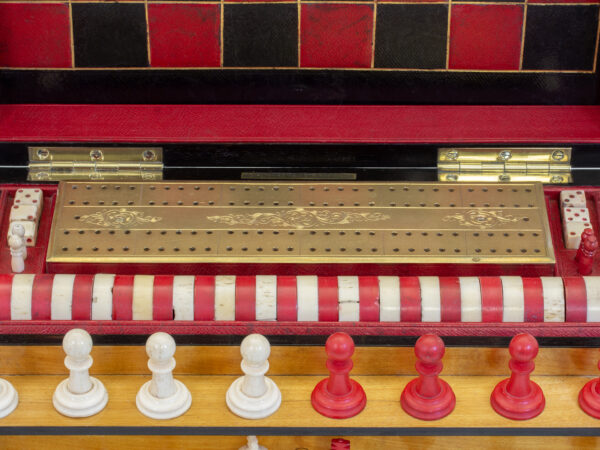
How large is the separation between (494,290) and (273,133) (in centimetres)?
113

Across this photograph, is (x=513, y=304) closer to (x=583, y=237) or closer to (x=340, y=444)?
(x=583, y=237)

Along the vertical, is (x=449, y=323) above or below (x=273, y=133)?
below

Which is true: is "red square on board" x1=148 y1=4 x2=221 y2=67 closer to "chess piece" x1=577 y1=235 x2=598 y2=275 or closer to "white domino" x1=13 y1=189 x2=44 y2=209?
"white domino" x1=13 y1=189 x2=44 y2=209

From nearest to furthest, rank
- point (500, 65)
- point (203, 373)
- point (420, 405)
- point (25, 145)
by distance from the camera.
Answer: point (420, 405)
point (203, 373)
point (25, 145)
point (500, 65)

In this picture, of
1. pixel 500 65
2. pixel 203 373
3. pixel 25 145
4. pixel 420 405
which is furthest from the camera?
pixel 500 65

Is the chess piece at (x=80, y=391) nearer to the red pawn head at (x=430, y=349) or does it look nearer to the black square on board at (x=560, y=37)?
the red pawn head at (x=430, y=349)

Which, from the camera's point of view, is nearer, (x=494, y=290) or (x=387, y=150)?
(x=494, y=290)

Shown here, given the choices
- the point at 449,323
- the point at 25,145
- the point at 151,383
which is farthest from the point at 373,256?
the point at 25,145

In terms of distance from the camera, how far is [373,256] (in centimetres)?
369

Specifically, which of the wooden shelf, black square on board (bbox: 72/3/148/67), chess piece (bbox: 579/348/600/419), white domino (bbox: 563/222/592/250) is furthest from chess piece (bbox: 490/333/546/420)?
black square on board (bbox: 72/3/148/67)

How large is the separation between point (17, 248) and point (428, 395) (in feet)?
5.36

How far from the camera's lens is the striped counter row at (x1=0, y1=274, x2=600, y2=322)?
3555 mm

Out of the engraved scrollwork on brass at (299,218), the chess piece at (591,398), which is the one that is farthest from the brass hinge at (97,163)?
the chess piece at (591,398)

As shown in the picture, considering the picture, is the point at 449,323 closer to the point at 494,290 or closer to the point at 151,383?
the point at 494,290
